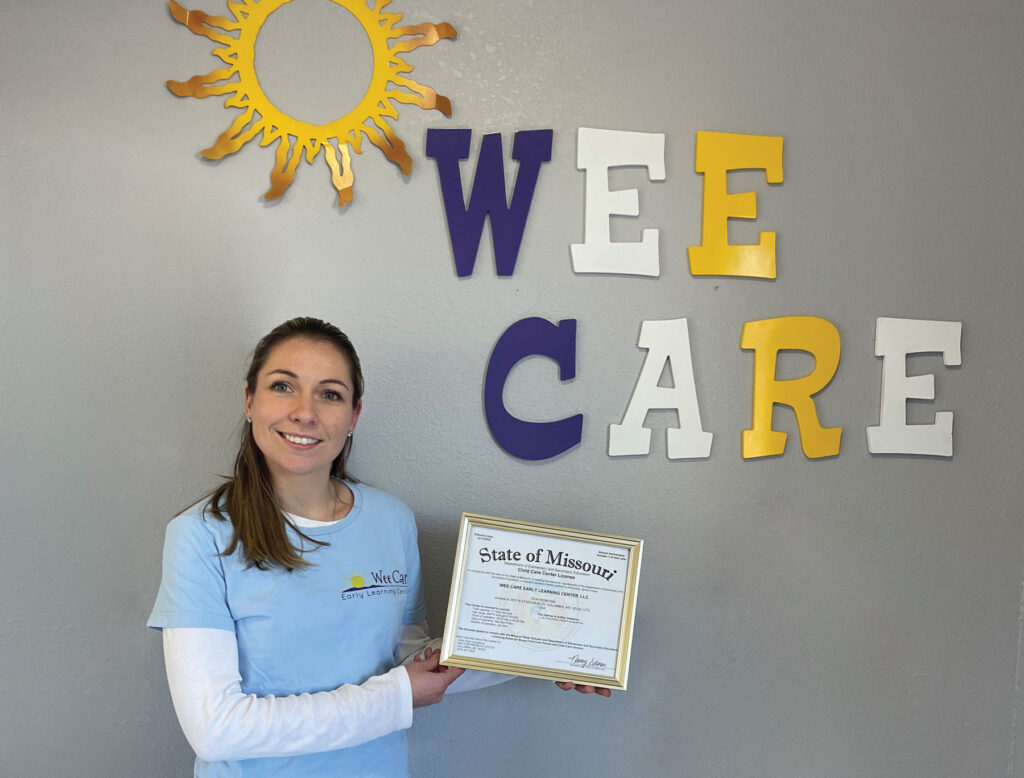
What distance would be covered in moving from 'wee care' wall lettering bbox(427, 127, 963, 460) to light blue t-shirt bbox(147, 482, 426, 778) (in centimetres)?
45

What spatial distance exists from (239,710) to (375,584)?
29cm

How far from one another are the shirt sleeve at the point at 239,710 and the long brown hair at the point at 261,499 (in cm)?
14

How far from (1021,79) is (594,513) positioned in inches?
51.9

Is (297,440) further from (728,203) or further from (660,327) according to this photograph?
(728,203)

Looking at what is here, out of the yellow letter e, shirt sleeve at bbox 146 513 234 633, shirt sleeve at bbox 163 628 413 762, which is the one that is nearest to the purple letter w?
the yellow letter e

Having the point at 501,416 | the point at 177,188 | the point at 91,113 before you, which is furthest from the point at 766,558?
the point at 91,113

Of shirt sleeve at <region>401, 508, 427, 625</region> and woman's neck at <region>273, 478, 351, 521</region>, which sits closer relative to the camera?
woman's neck at <region>273, 478, 351, 521</region>

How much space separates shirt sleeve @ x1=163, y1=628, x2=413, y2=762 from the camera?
1.23m

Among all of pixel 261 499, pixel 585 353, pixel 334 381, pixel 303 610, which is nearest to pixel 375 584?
pixel 303 610

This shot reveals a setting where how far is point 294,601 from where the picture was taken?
135 cm

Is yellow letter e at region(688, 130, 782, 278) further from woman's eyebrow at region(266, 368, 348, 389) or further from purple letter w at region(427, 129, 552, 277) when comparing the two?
woman's eyebrow at region(266, 368, 348, 389)

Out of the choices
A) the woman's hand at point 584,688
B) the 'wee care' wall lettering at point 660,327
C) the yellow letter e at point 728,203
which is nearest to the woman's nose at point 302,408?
the 'wee care' wall lettering at point 660,327

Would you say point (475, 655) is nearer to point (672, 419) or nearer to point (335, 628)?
point (335, 628)

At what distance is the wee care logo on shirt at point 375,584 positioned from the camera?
1.41 m
